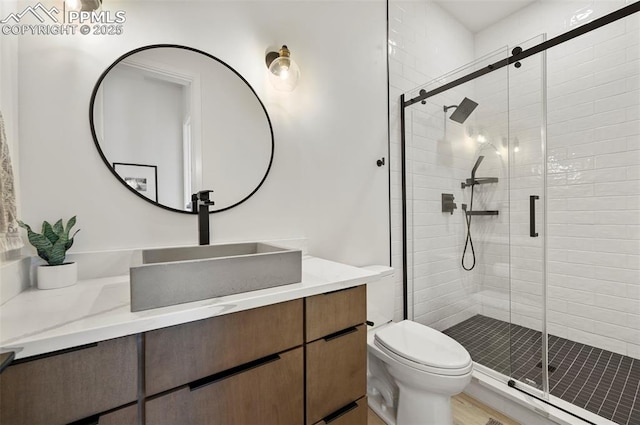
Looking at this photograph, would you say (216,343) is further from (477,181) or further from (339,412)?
(477,181)

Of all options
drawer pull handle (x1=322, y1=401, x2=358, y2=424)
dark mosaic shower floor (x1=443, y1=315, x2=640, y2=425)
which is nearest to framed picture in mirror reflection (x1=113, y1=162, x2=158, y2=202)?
drawer pull handle (x1=322, y1=401, x2=358, y2=424)

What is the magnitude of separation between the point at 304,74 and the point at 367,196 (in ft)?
2.89

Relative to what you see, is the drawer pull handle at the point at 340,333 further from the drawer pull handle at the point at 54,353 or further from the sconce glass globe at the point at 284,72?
the sconce glass globe at the point at 284,72

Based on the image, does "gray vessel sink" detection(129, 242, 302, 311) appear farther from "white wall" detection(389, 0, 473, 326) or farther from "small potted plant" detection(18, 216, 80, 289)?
"white wall" detection(389, 0, 473, 326)

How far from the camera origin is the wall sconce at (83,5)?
0.98 m

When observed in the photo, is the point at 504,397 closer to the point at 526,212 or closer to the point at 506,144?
the point at 526,212

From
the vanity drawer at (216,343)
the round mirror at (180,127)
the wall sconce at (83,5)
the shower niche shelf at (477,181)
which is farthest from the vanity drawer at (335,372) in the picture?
the shower niche shelf at (477,181)

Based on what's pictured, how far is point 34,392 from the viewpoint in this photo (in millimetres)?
552

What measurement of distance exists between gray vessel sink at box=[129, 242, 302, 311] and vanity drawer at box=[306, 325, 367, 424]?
0.89 feet

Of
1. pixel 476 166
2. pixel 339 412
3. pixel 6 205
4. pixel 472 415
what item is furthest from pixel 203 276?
pixel 476 166

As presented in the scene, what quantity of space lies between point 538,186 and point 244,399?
2118mm

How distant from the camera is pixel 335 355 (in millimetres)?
993

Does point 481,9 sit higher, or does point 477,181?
point 481,9

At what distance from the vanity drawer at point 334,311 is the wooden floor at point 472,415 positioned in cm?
91
